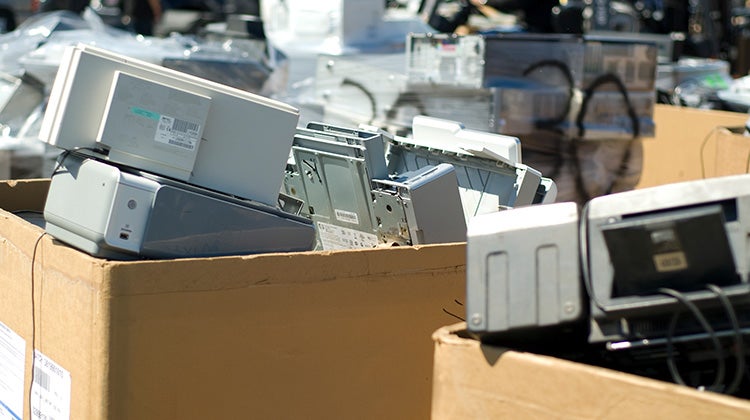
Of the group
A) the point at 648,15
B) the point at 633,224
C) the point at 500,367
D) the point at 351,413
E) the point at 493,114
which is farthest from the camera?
the point at 648,15

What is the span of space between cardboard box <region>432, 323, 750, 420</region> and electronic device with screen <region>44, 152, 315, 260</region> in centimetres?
55

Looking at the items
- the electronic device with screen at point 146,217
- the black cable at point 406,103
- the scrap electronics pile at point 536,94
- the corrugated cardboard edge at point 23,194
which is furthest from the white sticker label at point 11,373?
the black cable at point 406,103

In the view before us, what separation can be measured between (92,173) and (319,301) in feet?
1.69

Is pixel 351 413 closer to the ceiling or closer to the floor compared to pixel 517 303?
closer to the floor

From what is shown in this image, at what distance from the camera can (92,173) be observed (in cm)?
193

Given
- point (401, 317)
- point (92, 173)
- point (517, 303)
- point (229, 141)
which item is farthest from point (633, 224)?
point (92, 173)

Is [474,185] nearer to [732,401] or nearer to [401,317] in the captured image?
[401,317]

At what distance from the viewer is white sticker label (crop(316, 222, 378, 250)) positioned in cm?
243

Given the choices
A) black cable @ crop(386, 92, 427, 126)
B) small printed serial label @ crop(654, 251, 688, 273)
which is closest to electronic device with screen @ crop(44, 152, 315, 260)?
small printed serial label @ crop(654, 251, 688, 273)

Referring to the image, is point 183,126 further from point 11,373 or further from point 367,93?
point 367,93

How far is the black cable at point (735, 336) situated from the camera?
143 centimetres

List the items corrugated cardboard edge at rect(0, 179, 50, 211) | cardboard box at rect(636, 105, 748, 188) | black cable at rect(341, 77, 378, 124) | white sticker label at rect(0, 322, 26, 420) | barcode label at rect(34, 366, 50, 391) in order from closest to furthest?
barcode label at rect(34, 366, 50, 391)
white sticker label at rect(0, 322, 26, 420)
corrugated cardboard edge at rect(0, 179, 50, 211)
black cable at rect(341, 77, 378, 124)
cardboard box at rect(636, 105, 748, 188)

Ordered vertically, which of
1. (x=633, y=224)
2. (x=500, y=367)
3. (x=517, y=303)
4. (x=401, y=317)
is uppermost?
(x=633, y=224)

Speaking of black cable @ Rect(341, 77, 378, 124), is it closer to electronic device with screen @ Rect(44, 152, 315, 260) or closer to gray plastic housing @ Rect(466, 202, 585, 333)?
electronic device with screen @ Rect(44, 152, 315, 260)
